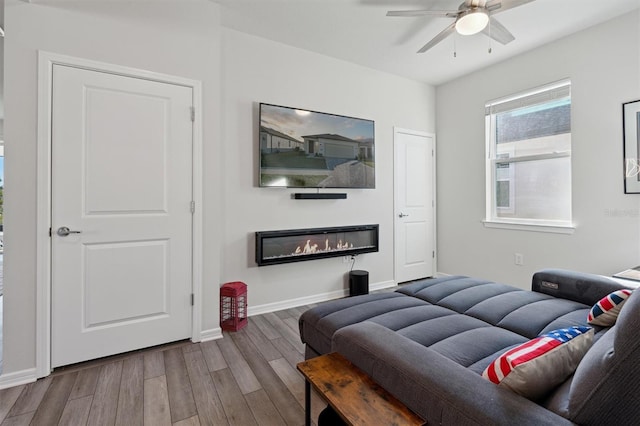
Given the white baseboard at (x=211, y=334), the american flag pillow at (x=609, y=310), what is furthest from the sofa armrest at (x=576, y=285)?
the white baseboard at (x=211, y=334)

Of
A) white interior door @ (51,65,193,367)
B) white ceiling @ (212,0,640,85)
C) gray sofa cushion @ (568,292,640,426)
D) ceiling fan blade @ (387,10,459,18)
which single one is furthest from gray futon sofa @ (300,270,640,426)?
white ceiling @ (212,0,640,85)

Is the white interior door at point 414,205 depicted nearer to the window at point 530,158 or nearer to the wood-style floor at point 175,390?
the window at point 530,158

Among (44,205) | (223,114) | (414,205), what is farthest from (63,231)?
(414,205)

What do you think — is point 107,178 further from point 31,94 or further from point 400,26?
point 400,26

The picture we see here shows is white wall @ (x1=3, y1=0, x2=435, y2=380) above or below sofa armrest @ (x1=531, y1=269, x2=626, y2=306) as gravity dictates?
above

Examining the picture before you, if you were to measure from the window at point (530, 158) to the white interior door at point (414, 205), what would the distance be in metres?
0.80

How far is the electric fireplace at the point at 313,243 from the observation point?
10.3 feet

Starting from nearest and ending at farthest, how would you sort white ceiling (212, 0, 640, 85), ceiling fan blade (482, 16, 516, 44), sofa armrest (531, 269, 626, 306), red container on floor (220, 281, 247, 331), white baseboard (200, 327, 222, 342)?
sofa armrest (531, 269, 626, 306) < ceiling fan blade (482, 16, 516, 44) < white baseboard (200, 327, 222, 342) < white ceiling (212, 0, 640, 85) < red container on floor (220, 281, 247, 331)

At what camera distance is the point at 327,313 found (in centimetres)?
191

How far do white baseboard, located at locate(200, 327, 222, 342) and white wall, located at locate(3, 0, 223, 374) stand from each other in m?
0.08

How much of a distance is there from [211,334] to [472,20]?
3188mm

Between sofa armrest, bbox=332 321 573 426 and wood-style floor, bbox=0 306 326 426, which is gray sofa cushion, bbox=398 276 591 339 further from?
wood-style floor, bbox=0 306 326 426

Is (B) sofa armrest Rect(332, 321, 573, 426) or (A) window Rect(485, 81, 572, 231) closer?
(B) sofa armrest Rect(332, 321, 573, 426)

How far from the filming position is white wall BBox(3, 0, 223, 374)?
6.52ft
